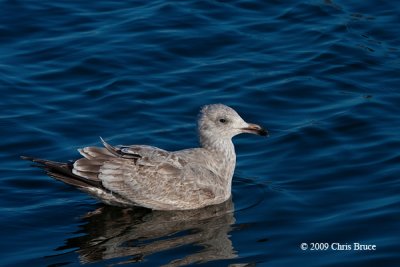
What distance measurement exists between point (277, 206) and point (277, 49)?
5.63m

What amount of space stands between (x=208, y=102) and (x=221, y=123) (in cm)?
267

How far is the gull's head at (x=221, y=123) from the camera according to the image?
499 inches

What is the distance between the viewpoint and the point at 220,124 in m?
12.7

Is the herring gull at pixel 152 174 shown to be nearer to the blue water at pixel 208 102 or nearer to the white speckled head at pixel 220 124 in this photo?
the white speckled head at pixel 220 124

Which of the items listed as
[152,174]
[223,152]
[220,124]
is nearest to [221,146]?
[223,152]

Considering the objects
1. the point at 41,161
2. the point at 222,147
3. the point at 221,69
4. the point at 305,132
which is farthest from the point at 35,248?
the point at 221,69

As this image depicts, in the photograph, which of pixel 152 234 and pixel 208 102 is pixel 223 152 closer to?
pixel 152 234

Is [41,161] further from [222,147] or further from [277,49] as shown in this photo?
[277,49]

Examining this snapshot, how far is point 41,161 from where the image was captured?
12.0 metres

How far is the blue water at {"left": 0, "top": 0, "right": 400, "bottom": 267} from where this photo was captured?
11352 millimetres
